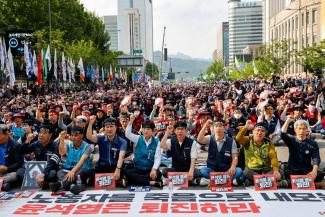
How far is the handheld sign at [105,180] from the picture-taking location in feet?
26.2

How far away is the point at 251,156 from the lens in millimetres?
8070

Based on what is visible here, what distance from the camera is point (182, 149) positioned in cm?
819

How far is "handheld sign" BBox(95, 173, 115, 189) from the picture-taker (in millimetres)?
7988

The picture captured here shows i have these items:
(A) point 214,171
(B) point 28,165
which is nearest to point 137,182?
(A) point 214,171

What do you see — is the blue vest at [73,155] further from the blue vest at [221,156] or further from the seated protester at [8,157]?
the blue vest at [221,156]

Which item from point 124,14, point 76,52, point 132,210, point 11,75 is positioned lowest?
point 132,210

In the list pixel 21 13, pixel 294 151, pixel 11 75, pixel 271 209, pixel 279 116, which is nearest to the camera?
pixel 271 209

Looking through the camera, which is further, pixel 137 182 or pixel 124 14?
pixel 124 14

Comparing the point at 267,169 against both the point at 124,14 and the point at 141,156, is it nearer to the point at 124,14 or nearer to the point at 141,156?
the point at 141,156

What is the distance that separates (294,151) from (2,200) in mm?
5202

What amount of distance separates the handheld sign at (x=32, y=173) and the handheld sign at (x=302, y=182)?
4.64 m

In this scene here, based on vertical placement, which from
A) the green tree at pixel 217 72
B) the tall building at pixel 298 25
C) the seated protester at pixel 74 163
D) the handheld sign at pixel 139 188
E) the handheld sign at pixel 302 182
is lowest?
the handheld sign at pixel 139 188

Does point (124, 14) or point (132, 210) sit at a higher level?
point (124, 14)

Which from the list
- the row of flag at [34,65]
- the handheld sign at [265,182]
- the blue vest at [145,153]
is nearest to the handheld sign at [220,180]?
the handheld sign at [265,182]
